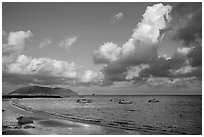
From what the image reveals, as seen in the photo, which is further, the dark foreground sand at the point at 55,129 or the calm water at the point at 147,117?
the calm water at the point at 147,117

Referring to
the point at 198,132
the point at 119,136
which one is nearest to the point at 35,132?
the point at 119,136

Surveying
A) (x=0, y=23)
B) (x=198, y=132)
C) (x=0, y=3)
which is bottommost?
(x=198, y=132)

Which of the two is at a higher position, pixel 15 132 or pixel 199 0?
pixel 199 0

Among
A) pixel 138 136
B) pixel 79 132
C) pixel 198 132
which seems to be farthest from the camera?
pixel 198 132

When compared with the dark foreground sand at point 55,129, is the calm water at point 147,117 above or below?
below

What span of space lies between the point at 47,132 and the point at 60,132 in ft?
4.67

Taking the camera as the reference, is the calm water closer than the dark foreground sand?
No

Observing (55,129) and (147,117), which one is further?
(147,117)

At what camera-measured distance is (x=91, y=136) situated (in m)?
21.4

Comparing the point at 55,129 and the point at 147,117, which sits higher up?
the point at 55,129

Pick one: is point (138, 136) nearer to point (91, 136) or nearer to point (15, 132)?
point (91, 136)

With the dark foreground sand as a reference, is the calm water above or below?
below

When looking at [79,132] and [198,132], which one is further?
[198,132]

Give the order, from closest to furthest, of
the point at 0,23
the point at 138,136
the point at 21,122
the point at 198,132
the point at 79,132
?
the point at 0,23 < the point at 138,136 < the point at 79,132 < the point at 198,132 < the point at 21,122
